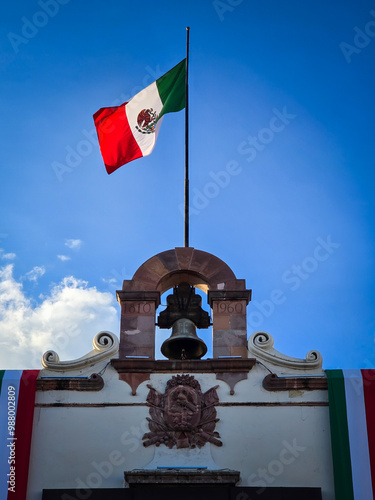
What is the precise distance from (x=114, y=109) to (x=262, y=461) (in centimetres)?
953

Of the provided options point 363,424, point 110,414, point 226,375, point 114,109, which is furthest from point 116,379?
point 114,109

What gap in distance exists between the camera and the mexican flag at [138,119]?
20.6 metres

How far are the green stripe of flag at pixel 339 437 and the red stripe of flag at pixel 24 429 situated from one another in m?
6.11

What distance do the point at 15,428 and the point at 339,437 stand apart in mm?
6566

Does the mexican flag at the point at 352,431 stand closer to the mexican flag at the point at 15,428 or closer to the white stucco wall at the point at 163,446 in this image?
the white stucco wall at the point at 163,446

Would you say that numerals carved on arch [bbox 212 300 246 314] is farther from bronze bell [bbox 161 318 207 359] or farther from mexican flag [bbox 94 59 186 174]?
mexican flag [bbox 94 59 186 174]

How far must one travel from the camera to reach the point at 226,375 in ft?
58.2

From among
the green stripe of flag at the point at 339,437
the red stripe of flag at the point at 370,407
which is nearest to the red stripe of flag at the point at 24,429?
the green stripe of flag at the point at 339,437

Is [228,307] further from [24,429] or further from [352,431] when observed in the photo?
[24,429]

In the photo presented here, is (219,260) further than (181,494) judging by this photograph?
Yes

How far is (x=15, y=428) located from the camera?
674 inches

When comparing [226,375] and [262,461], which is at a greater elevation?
[226,375]

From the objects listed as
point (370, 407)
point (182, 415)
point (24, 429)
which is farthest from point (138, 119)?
point (370, 407)

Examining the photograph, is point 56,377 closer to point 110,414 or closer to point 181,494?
point 110,414
